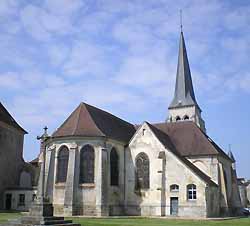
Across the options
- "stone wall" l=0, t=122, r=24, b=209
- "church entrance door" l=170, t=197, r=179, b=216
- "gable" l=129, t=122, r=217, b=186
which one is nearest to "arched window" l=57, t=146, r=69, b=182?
"gable" l=129, t=122, r=217, b=186

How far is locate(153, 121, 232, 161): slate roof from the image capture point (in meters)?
41.1

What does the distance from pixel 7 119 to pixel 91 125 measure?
594 inches

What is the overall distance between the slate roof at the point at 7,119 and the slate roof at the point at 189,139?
18170 millimetres

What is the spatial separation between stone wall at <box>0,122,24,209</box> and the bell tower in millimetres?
25640

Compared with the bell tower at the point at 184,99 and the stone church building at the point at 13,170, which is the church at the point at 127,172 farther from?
the bell tower at the point at 184,99

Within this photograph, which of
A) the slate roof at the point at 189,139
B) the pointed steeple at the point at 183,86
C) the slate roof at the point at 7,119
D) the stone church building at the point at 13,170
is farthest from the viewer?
the pointed steeple at the point at 183,86

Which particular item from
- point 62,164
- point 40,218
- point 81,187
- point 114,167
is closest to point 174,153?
point 114,167

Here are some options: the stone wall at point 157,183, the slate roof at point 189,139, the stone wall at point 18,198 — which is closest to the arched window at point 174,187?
the stone wall at point 157,183

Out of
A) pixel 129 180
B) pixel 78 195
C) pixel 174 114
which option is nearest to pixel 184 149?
pixel 129 180

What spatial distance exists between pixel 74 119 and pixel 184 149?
12855 mm

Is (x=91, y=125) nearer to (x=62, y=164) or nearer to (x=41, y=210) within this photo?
(x=62, y=164)

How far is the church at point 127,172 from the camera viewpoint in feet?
116

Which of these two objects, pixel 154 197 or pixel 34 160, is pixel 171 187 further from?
pixel 34 160

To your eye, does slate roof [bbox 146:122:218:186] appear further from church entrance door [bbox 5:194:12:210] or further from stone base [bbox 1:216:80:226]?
stone base [bbox 1:216:80:226]
